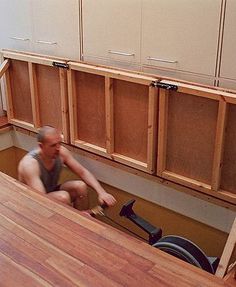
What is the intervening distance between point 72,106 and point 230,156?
4.87 feet

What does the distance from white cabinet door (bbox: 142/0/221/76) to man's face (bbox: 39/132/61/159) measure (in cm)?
87

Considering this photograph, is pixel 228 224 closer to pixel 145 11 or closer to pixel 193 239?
pixel 193 239

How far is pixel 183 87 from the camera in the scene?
2822mm

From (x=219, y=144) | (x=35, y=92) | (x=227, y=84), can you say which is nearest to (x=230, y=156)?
(x=219, y=144)

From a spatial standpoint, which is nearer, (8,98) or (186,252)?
(186,252)

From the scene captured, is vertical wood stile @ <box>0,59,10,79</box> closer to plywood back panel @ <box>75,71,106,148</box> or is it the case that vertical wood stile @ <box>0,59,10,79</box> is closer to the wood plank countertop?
plywood back panel @ <box>75,71,106,148</box>

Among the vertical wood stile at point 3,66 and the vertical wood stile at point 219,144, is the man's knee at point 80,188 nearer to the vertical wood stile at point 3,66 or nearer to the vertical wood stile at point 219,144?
the vertical wood stile at point 219,144

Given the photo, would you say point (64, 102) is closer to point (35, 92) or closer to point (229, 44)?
point (35, 92)

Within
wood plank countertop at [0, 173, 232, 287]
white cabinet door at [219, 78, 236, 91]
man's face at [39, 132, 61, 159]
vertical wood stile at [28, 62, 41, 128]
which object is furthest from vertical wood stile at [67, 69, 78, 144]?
white cabinet door at [219, 78, 236, 91]

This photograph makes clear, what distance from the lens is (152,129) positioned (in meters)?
3.12

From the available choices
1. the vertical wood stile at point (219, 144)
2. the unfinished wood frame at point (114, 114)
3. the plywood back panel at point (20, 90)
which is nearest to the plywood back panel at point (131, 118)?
the unfinished wood frame at point (114, 114)

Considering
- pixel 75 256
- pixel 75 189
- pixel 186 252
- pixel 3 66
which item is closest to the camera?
pixel 75 256

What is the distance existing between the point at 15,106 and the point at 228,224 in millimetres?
2483

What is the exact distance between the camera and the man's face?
120 inches
